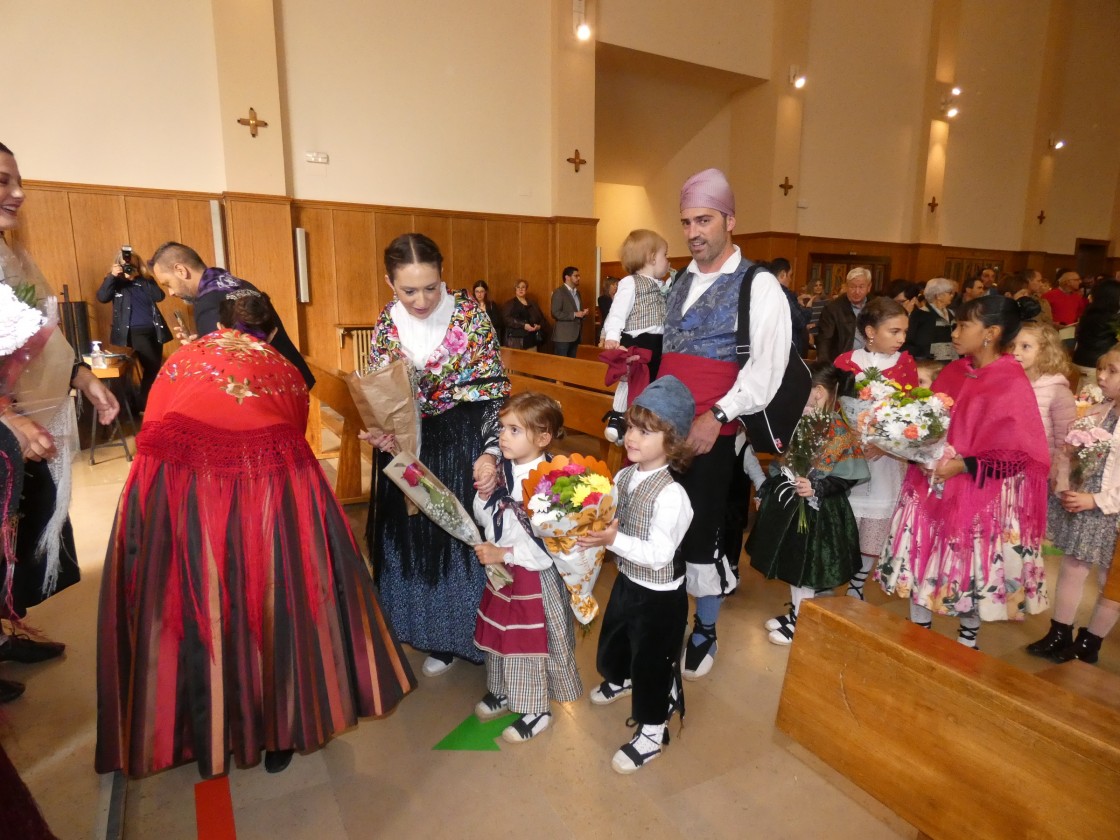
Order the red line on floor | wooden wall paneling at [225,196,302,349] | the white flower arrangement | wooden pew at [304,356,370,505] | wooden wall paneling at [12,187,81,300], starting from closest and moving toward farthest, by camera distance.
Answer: the white flower arrangement, the red line on floor, wooden pew at [304,356,370,505], wooden wall paneling at [12,187,81,300], wooden wall paneling at [225,196,302,349]

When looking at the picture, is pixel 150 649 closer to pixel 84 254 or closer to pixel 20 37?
pixel 84 254

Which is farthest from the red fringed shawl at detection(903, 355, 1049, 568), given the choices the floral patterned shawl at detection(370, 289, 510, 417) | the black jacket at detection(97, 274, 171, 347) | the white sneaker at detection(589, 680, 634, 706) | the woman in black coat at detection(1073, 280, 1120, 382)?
the black jacket at detection(97, 274, 171, 347)

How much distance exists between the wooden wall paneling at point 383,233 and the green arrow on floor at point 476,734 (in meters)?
6.49

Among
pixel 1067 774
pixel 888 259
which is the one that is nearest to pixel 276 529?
pixel 1067 774

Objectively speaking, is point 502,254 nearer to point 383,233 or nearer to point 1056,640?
point 383,233

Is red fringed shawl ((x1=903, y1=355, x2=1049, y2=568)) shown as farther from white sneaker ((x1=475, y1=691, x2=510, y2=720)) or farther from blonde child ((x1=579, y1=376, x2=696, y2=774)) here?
white sneaker ((x1=475, y1=691, x2=510, y2=720))

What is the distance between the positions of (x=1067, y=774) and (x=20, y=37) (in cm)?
841

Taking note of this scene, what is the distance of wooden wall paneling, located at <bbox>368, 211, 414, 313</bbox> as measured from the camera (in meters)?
7.78

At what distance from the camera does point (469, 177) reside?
27.1 feet

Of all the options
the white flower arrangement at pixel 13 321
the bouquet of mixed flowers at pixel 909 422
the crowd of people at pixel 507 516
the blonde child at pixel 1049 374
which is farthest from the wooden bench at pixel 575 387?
the white flower arrangement at pixel 13 321

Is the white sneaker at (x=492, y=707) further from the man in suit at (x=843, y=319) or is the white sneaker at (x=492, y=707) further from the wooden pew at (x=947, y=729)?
the man in suit at (x=843, y=319)

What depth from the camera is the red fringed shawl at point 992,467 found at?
2.16 metres

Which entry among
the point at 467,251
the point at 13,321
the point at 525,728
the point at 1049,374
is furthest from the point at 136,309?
the point at 1049,374

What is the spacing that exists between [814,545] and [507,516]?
4.27 feet
